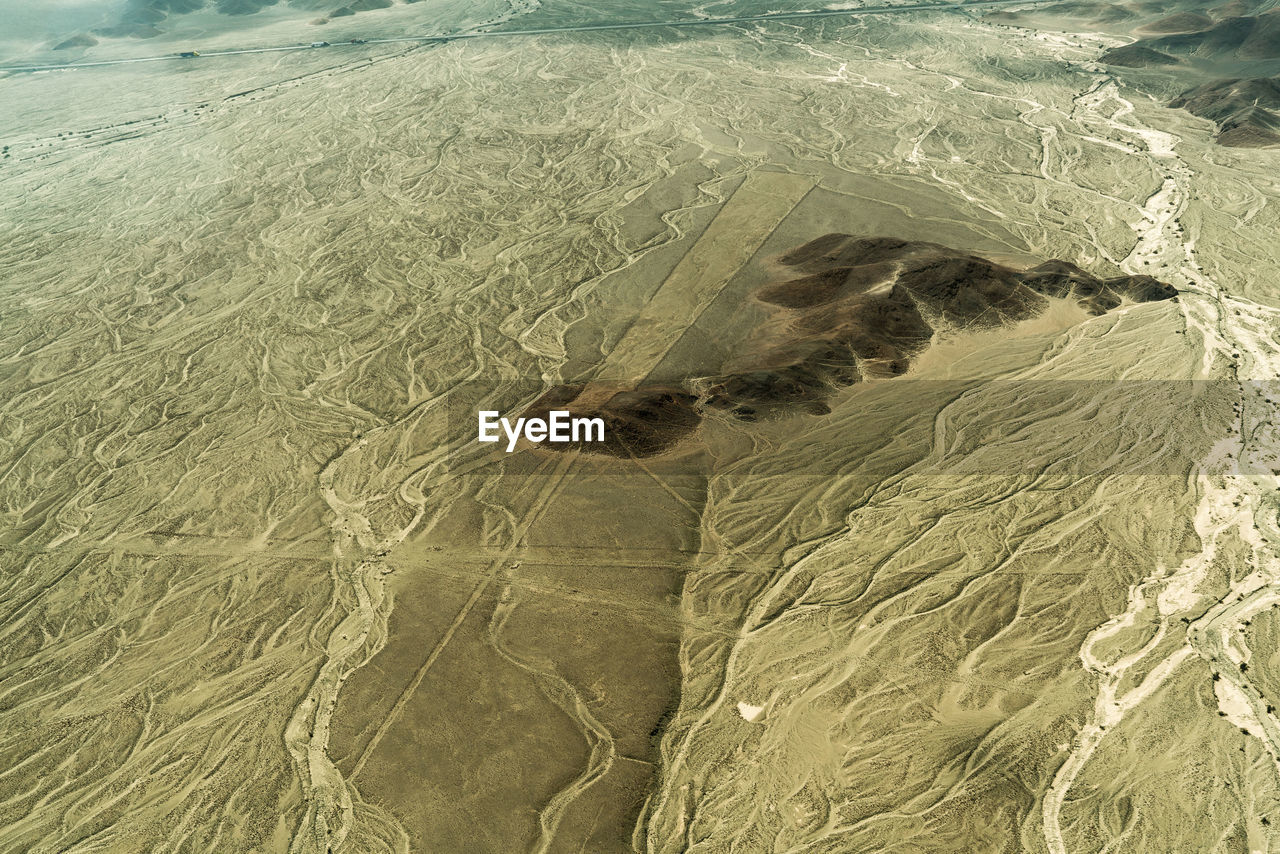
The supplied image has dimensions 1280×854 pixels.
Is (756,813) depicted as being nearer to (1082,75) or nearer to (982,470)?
(982,470)

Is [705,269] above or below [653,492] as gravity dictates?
above

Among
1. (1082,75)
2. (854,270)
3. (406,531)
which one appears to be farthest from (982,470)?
(1082,75)

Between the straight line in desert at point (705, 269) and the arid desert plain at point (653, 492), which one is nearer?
the arid desert plain at point (653, 492)

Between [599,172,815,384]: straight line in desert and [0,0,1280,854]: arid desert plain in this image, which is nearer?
[0,0,1280,854]: arid desert plain

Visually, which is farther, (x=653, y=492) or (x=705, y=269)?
(x=705, y=269)
